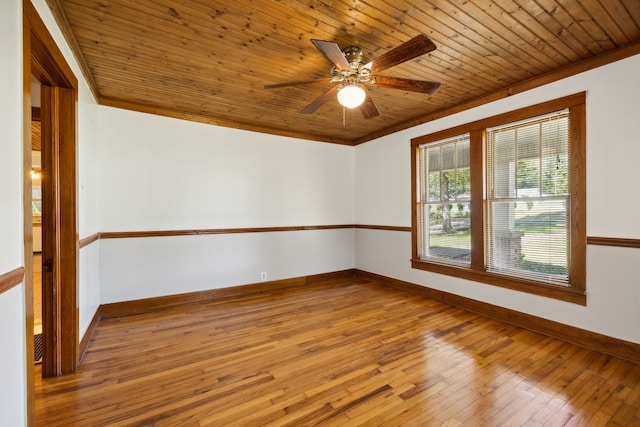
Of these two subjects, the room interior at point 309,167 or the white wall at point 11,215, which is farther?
the room interior at point 309,167

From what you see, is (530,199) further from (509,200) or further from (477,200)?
(477,200)

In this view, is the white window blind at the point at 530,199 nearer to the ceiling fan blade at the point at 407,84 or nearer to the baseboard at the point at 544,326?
the baseboard at the point at 544,326

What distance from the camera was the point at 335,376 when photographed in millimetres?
2154

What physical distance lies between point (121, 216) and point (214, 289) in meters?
1.47

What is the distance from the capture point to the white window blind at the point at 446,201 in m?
3.65

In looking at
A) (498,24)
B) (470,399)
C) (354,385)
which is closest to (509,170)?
(498,24)

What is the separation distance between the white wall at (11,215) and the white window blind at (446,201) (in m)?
3.95

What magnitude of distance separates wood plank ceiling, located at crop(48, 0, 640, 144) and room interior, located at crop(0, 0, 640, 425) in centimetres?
2

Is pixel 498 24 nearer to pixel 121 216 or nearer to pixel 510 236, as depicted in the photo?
pixel 510 236

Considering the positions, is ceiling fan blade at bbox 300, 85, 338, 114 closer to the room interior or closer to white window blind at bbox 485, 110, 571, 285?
the room interior

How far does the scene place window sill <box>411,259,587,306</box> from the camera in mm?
2666

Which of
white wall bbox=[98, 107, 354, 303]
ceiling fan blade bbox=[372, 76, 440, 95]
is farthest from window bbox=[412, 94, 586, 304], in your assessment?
white wall bbox=[98, 107, 354, 303]

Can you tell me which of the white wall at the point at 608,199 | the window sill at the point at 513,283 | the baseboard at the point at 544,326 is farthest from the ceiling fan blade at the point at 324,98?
the baseboard at the point at 544,326

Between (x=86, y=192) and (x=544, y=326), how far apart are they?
181 inches
